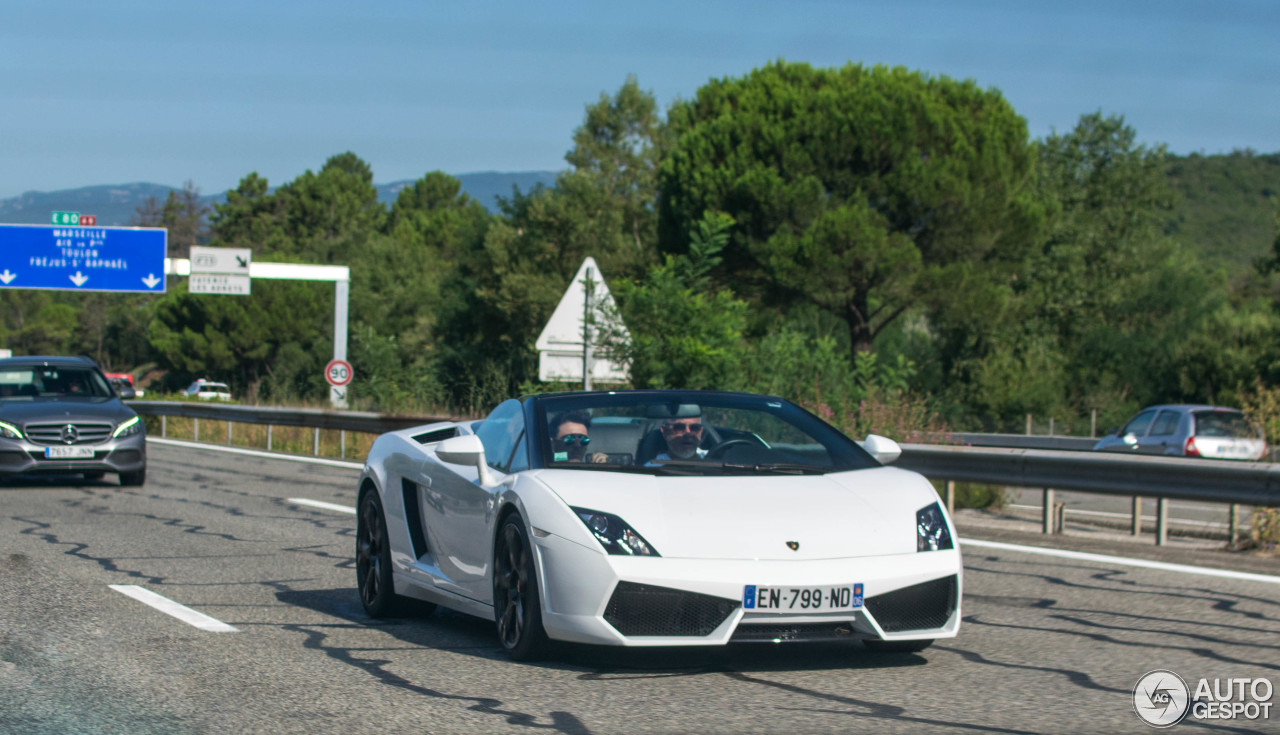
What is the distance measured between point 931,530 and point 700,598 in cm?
105

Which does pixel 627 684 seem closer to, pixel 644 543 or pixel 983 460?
pixel 644 543

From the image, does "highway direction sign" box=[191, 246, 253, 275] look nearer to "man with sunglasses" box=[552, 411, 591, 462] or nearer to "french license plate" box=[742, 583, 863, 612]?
"man with sunglasses" box=[552, 411, 591, 462]

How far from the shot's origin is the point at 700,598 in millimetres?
5172

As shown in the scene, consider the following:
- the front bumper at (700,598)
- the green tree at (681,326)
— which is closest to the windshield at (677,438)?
the front bumper at (700,598)

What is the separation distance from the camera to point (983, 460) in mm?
12188

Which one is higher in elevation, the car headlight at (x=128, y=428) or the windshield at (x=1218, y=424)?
the windshield at (x=1218, y=424)

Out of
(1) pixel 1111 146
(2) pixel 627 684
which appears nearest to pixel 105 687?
(2) pixel 627 684

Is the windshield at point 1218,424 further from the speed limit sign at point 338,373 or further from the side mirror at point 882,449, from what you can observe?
the speed limit sign at point 338,373

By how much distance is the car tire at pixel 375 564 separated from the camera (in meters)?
7.16

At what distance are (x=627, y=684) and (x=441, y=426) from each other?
8.05ft

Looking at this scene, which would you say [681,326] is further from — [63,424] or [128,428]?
[63,424]

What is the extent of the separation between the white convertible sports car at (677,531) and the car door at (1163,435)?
15242mm

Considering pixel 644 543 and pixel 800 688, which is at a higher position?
pixel 644 543

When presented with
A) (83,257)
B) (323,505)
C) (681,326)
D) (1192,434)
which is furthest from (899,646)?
(83,257)
